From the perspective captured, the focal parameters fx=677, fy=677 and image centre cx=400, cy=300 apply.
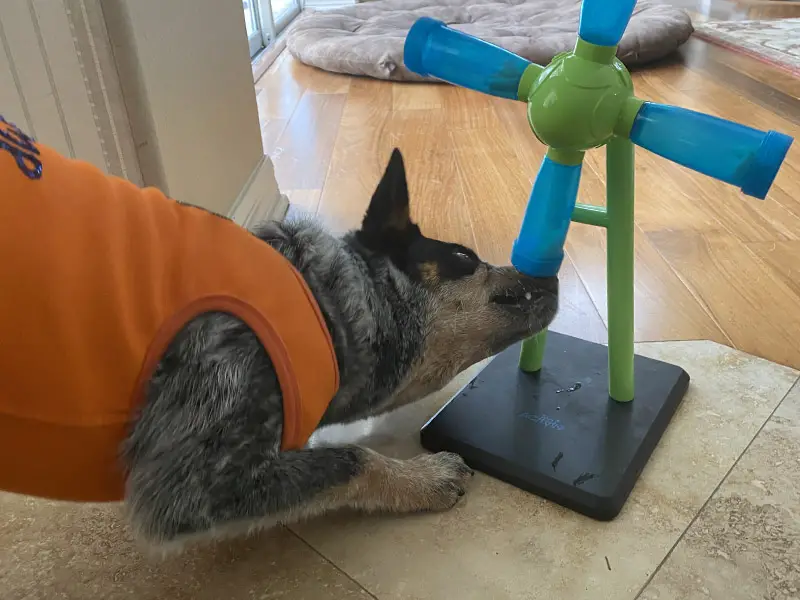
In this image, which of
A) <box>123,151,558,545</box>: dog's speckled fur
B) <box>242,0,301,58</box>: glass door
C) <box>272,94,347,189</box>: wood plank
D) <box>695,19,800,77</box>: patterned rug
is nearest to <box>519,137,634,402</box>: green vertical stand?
<box>123,151,558,545</box>: dog's speckled fur

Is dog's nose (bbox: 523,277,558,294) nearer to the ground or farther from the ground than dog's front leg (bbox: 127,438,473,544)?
farther from the ground

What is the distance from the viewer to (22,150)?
759mm

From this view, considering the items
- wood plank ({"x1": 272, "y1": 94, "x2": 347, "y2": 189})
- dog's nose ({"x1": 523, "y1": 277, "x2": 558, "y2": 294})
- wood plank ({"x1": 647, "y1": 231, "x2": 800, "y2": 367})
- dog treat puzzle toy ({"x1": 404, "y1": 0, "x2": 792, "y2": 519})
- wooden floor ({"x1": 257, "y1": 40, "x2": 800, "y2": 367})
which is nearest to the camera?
dog treat puzzle toy ({"x1": 404, "y1": 0, "x2": 792, "y2": 519})

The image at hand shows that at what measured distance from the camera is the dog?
78cm

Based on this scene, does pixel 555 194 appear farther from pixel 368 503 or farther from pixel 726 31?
pixel 726 31

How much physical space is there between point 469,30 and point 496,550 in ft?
10.6

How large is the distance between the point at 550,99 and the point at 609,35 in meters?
0.10

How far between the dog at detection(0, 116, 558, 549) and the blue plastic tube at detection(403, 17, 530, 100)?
0.47 ft

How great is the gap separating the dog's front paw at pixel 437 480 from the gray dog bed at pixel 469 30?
2.37 m

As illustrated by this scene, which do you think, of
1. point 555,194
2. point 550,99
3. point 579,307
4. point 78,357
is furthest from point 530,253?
point 78,357

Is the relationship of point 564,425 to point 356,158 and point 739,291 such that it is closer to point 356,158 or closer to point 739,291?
point 739,291

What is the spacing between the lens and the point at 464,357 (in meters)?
1.09

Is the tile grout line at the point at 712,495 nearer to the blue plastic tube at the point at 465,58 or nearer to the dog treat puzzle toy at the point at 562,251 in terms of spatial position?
the dog treat puzzle toy at the point at 562,251

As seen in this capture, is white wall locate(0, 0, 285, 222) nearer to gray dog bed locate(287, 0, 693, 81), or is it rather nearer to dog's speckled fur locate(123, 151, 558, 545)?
dog's speckled fur locate(123, 151, 558, 545)
